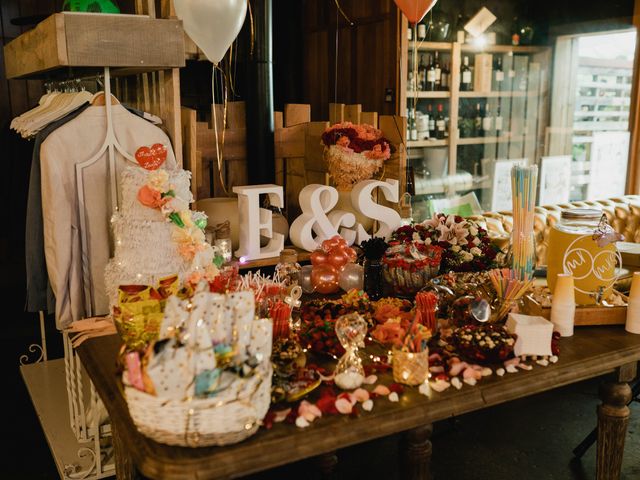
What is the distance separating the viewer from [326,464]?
7.45ft

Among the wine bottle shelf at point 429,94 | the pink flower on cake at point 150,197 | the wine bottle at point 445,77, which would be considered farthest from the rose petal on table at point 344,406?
the wine bottle at point 445,77

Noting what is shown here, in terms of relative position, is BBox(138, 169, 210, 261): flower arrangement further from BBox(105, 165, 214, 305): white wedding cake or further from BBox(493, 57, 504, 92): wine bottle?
BBox(493, 57, 504, 92): wine bottle

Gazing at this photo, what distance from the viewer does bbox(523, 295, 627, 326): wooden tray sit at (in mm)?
1975

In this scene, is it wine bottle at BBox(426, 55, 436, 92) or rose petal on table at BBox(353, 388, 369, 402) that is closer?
rose petal on table at BBox(353, 388, 369, 402)

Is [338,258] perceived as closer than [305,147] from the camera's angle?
Yes

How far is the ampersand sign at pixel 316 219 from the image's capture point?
302 cm

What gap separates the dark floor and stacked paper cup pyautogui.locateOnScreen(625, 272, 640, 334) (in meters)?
1.01

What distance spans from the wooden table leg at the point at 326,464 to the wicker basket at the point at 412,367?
77 centimetres

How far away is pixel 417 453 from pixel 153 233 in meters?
1.24

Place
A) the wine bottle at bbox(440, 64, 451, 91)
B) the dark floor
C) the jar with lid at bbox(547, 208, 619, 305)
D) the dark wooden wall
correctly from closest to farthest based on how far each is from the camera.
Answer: the jar with lid at bbox(547, 208, 619, 305), the dark floor, the dark wooden wall, the wine bottle at bbox(440, 64, 451, 91)

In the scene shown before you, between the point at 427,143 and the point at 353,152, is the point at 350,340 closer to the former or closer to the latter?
the point at 353,152

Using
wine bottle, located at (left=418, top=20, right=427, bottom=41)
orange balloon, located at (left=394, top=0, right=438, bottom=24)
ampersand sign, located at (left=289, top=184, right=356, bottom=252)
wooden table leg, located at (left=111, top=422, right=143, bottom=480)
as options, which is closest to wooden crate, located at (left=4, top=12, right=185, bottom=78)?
ampersand sign, located at (left=289, top=184, right=356, bottom=252)

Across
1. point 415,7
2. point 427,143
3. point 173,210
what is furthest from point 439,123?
point 173,210

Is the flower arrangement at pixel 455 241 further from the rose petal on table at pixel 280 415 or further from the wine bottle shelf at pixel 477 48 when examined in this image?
the wine bottle shelf at pixel 477 48
